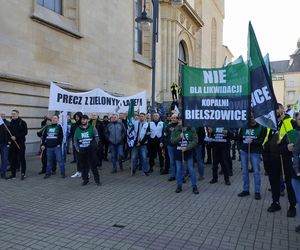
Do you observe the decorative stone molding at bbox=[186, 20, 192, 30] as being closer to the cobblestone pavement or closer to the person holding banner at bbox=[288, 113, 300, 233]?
the cobblestone pavement

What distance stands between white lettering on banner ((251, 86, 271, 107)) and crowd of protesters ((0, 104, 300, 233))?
0.46 meters

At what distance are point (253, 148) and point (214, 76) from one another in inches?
66.4

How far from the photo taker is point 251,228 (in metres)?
5.36

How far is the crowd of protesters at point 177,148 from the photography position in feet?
19.7

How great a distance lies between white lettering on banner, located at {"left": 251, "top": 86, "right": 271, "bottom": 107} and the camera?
5805 mm

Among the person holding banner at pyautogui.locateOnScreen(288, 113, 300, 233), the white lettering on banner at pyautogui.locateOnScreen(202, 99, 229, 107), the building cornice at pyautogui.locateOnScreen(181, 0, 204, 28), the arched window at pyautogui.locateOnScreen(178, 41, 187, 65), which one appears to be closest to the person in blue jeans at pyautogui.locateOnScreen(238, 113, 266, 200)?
the white lettering on banner at pyautogui.locateOnScreen(202, 99, 229, 107)

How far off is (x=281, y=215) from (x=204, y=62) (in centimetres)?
3621

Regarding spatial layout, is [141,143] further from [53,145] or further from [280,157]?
[280,157]

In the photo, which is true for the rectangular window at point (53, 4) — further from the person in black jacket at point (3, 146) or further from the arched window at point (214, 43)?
the arched window at point (214, 43)

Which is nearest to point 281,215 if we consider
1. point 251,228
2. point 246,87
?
point 251,228

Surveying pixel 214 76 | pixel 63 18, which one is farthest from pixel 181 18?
pixel 214 76

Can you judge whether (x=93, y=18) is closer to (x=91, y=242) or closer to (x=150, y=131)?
(x=150, y=131)

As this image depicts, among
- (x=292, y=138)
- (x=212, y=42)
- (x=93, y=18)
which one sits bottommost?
(x=292, y=138)

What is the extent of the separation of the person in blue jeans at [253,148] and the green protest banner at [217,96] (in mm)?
441
